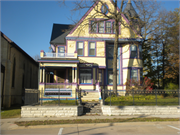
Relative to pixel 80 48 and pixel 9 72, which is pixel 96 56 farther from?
pixel 9 72

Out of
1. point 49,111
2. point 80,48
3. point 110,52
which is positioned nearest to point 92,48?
point 80,48

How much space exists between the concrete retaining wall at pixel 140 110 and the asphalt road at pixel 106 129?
9.07 ft

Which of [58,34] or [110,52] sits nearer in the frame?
[110,52]

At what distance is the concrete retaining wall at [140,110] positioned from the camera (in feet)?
43.5

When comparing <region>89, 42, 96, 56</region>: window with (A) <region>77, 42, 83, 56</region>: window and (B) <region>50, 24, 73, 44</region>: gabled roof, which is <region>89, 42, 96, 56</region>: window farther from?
(B) <region>50, 24, 73, 44</region>: gabled roof

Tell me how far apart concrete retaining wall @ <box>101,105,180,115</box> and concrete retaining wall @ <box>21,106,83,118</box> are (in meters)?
2.37

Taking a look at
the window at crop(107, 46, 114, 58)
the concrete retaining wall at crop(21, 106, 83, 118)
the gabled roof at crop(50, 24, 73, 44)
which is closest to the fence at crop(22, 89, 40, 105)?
the concrete retaining wall at crop(21, 106, 83, 118)

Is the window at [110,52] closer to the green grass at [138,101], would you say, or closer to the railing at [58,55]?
the railing at [58,55]

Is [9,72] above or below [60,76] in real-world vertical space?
above

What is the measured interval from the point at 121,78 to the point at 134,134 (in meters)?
13.7

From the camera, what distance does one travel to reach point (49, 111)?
13.1m

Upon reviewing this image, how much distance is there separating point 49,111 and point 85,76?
28.0ft

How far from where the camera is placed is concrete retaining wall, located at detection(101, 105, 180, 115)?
1327 cm

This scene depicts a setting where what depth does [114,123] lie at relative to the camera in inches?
409
